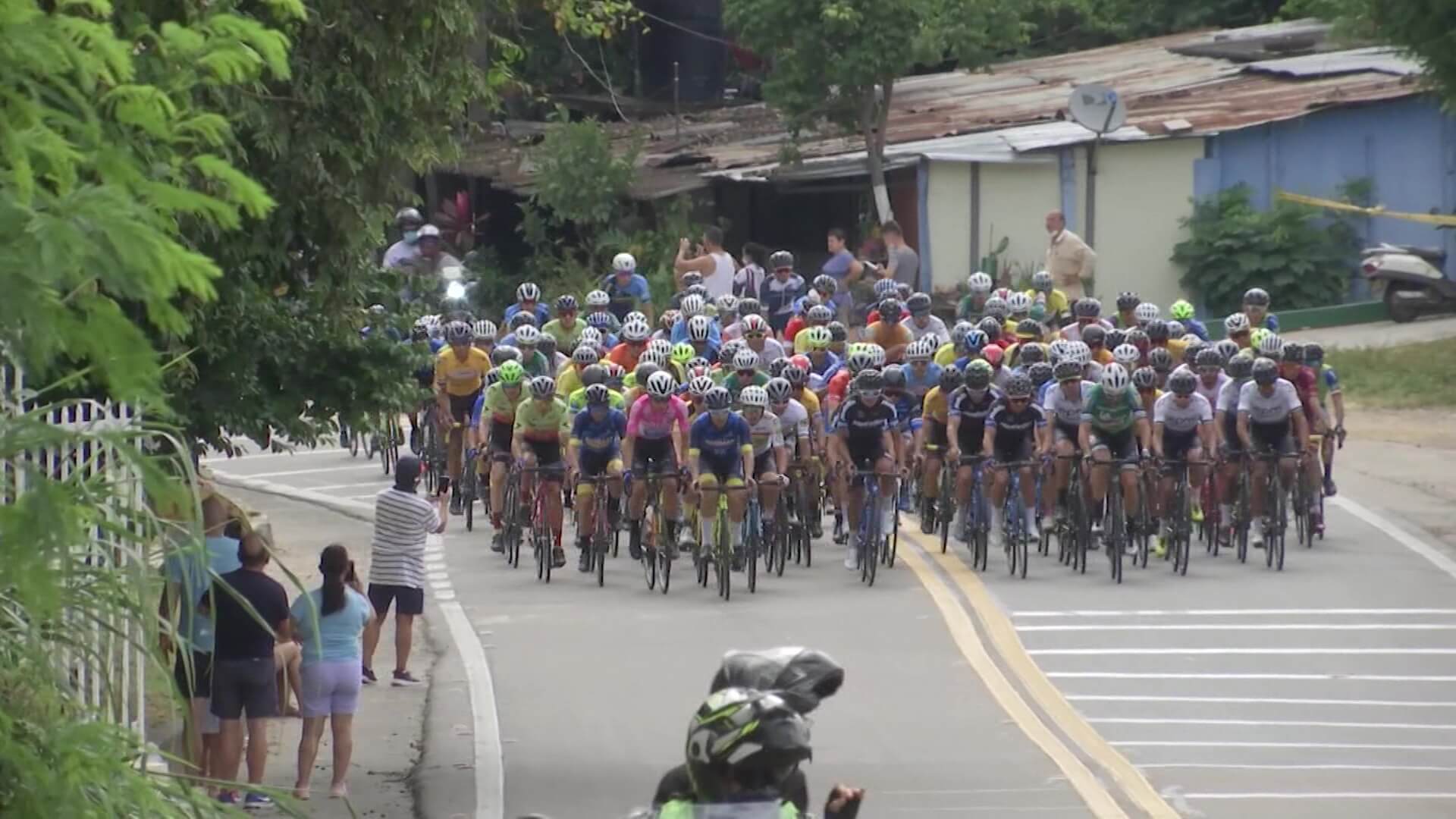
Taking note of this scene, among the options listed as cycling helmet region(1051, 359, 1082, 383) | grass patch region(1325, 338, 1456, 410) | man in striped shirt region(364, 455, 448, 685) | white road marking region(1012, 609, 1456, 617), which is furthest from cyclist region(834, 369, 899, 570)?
grass patch region(1325, 338, 1456, 410)

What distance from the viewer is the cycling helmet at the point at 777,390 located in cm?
2003

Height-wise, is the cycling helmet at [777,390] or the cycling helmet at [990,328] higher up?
the cycling helmet at [990,328]

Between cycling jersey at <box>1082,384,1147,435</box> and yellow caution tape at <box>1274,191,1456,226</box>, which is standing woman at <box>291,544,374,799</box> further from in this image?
yellow caution tape at <box>1274,191,1456,226</box>

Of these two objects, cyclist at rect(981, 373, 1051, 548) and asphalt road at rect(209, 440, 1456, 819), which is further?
cyclist at rect(981, 373, 1051, 548)

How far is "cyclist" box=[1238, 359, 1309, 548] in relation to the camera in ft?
64.5

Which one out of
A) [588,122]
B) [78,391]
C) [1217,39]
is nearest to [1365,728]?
[78,391]

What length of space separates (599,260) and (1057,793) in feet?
78.3

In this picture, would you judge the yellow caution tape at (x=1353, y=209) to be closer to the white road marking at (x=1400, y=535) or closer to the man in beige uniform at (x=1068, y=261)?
the man in beige uniform at (x=1068, y=261)

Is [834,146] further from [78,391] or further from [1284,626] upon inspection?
[78,391]

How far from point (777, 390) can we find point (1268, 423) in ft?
13.1

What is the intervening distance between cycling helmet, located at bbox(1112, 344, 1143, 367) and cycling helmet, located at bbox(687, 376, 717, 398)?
11.7ft

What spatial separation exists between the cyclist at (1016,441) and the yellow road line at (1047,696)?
2.17 ft

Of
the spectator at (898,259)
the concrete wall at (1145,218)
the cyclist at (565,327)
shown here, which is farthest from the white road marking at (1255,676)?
the concrete wall at (1145,218)

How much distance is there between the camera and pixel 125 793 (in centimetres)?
586
